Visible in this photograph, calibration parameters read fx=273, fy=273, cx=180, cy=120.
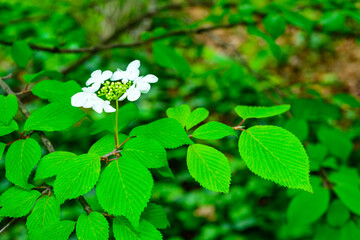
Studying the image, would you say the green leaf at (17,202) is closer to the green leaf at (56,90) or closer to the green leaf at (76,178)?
the green leaf at (76,178)

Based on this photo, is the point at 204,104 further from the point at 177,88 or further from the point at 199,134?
the point at 199,134

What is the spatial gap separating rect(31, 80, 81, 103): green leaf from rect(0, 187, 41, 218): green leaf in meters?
0.22

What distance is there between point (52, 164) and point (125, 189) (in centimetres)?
18

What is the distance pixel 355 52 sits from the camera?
3.77 metres

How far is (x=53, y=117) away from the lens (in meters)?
0.61

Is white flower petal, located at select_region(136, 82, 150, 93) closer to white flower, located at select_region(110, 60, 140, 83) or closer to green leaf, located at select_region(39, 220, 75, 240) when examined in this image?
white flower, located at select_region(110, 60, 140, 83)

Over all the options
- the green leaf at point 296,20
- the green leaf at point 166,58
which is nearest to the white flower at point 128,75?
the green leaf at point 166,58

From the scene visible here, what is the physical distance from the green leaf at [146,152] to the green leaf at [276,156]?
6.2 inches

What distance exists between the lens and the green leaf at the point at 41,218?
0.50 metres

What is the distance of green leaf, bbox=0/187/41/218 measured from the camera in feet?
1.70

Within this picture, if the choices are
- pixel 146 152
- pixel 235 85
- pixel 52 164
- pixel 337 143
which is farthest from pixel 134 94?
pixel 235 85

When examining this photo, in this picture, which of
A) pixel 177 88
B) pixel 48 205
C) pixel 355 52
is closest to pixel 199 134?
pixel 48 205

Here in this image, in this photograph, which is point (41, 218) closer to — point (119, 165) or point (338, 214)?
point (119, 165)

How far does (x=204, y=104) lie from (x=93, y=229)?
9.90ft
